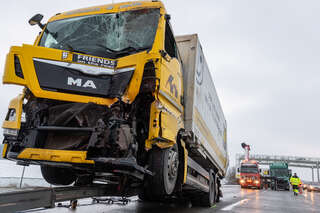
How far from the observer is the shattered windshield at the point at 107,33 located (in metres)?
3.97

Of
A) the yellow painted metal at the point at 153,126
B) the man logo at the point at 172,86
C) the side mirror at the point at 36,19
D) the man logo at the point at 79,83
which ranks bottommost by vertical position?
the yellow painted metal at the point at 153,126

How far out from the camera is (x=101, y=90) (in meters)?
3.44

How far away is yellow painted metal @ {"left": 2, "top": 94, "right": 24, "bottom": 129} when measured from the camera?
3.29 m

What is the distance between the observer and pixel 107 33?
416 centimetres

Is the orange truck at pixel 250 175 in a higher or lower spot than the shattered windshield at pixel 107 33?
lower

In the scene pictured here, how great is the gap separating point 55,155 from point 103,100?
2.79ft

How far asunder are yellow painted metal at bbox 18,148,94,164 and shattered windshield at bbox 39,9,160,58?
4.80ft

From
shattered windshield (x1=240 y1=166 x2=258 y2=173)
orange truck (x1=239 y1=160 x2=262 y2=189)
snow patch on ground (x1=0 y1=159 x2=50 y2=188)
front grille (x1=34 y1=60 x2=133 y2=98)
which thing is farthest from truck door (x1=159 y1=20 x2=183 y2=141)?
shattered windshield (x1=240 y1=166 x2=258 y2=173)

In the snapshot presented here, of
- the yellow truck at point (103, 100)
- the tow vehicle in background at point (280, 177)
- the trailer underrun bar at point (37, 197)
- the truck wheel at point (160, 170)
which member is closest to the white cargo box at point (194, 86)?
the yellow truck at point (103, 100)

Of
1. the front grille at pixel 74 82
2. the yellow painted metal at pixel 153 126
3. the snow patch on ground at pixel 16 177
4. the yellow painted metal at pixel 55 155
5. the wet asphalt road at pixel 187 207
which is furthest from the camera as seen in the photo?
the snow patch on ground at pixel 16 177

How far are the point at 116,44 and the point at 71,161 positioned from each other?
183 cm

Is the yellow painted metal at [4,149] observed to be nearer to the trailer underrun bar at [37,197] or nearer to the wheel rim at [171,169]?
the trailer underrun bar at [37,197]

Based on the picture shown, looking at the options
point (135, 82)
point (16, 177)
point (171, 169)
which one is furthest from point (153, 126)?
point (16, 177)

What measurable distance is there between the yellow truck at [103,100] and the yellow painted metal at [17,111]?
11mm
